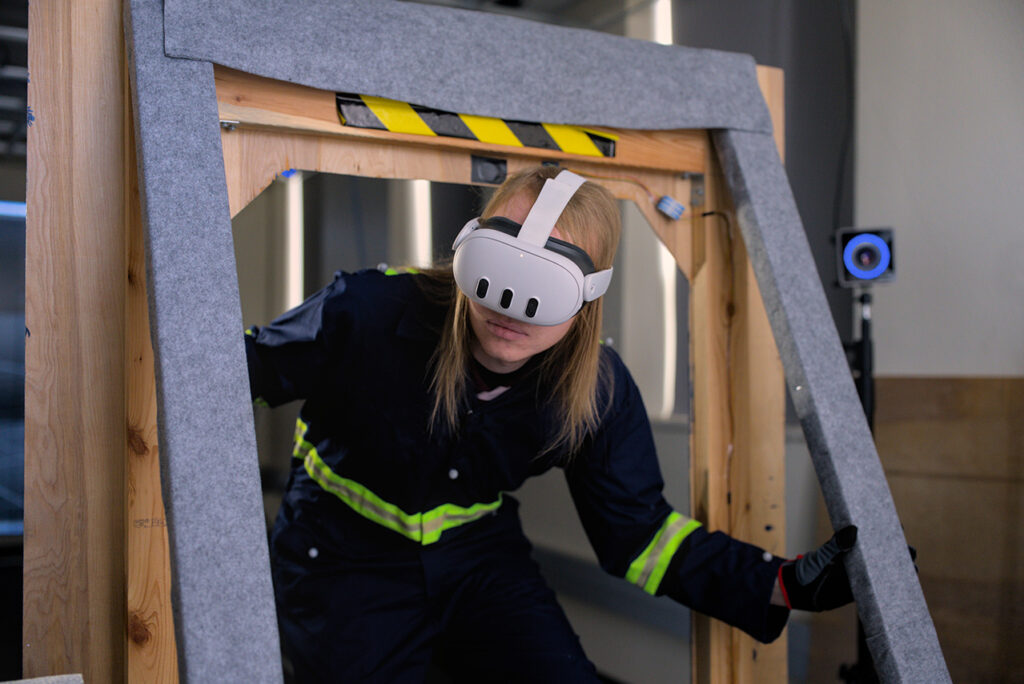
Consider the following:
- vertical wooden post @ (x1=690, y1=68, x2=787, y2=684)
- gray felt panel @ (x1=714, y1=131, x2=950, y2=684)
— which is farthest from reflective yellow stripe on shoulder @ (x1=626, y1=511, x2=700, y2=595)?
gray felt panel @ (x1=714, y1=131, x2=950, y2=684)

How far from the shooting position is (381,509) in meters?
1.41

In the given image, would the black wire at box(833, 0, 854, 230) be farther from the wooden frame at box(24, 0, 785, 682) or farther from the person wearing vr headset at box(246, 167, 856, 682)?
the wooden frame at box(24, 0, 785, 682)

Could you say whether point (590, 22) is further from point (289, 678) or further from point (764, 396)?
point (289, 678)

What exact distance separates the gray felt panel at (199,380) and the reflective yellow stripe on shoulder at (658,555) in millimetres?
712

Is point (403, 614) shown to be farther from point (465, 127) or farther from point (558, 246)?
point (465, 127)

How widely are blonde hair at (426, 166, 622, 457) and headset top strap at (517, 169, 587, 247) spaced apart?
0.06 ft

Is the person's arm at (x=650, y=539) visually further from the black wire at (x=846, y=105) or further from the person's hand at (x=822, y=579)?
the black wire at (x=846, y=105)

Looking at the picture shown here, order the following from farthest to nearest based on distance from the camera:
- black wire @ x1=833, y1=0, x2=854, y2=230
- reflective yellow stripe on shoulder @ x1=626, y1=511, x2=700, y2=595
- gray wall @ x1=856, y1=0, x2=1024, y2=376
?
1. black wire @ x1=833, y1=0, x2=854, y2=230
2. gray wall @ x1=856, y1=0, x2=1024, y2=376
3. reflective yellow stripe on shoulder @ x1=626, y1=511, x2=700, y2=595

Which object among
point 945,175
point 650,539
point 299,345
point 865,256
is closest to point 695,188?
point 865,256

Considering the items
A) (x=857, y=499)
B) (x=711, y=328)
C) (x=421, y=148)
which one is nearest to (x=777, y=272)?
(x=711, y=328)

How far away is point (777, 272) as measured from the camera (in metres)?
1.50

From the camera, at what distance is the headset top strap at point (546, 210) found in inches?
46.1

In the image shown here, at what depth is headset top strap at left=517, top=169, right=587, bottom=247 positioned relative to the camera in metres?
1.17

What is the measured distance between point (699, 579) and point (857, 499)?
0.98 feet
